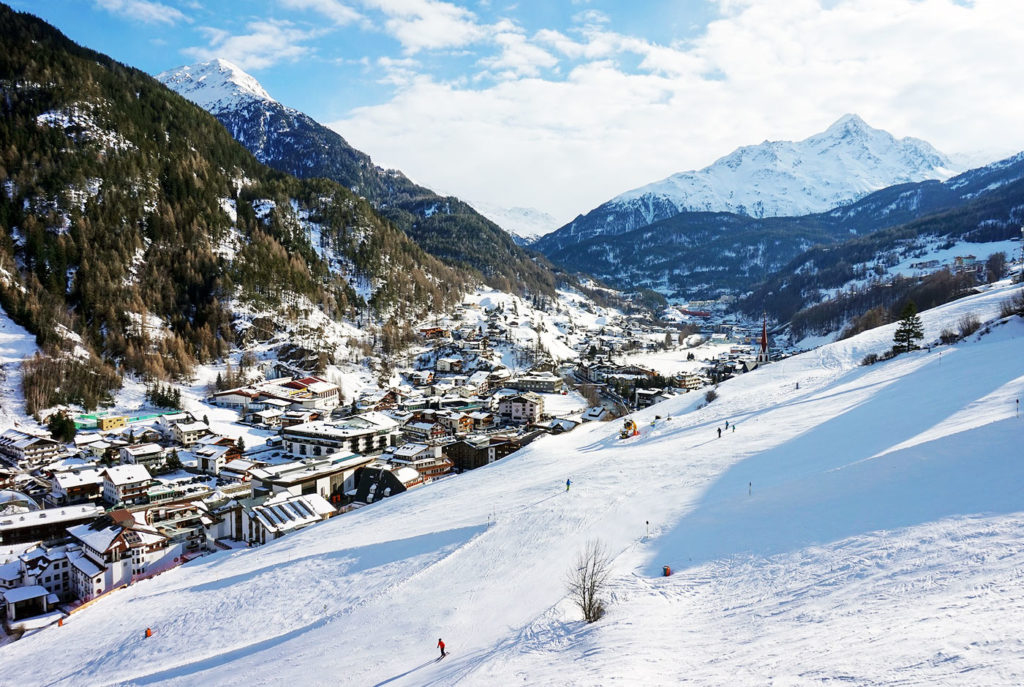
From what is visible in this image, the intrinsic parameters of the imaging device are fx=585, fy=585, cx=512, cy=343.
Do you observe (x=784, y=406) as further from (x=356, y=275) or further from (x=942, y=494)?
(x=356, y=275)

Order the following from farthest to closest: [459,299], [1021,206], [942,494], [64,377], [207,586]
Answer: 1. [1021,206]
2. [459,299]
3. [64,377]
4. [207,586]
5. [942,494]

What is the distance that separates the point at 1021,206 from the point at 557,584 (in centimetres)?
20111

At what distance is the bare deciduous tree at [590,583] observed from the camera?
13.4 m

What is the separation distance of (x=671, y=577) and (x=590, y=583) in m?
2.28

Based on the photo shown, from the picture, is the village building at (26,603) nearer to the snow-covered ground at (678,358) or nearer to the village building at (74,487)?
the village building at (74,487)

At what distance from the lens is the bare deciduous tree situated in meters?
13.4

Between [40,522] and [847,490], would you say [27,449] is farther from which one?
[847,490]

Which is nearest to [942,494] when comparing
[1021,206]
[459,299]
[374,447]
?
[374,447]

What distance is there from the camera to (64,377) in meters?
63.8

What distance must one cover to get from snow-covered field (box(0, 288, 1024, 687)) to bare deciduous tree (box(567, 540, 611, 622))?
0.34 m

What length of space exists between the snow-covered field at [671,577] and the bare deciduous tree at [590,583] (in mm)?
344

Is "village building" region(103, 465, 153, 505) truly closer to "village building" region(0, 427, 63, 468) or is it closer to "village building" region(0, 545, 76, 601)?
"village building" region(0, 545, 76, 601)

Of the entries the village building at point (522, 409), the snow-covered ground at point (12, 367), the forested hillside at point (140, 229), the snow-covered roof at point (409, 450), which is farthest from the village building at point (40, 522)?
the village building at point (522, 409)

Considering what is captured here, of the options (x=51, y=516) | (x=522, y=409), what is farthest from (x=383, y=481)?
(x=522, y=409)
